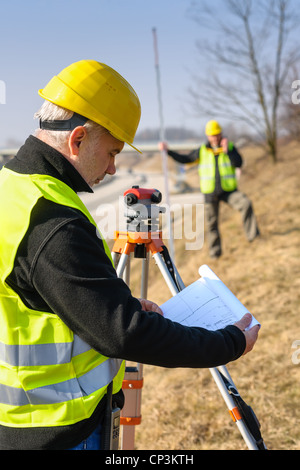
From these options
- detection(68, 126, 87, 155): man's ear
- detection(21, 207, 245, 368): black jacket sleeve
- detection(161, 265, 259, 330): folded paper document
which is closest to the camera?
detection(21, 207, 245, 368): black jacket sleeve

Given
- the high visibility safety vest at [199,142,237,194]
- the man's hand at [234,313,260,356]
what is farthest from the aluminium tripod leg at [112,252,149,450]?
the high visibility safety vest at [199,142,237,194]

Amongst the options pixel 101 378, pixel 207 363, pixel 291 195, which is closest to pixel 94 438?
pixel 101 378

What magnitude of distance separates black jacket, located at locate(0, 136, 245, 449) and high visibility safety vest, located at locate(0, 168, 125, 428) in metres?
0.03

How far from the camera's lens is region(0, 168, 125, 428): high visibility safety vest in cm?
116

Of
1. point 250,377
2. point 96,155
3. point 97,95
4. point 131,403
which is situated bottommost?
point 250,377

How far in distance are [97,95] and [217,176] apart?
6.02m

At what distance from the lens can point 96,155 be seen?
4.31 feet

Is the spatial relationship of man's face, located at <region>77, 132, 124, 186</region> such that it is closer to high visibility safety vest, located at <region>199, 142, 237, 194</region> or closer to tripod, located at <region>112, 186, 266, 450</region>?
tripod, located at <region>112, 186, 266, 450</region>

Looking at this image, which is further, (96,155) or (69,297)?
(96,155)

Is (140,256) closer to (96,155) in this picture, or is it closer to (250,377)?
(96,155)

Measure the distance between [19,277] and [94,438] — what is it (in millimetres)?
572

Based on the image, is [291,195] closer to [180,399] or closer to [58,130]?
[180,399]

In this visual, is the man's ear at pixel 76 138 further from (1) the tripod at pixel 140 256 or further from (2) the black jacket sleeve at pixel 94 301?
(1) the tripod at pixel 140 256

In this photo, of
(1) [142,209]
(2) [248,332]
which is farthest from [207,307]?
(1) [142,209]
